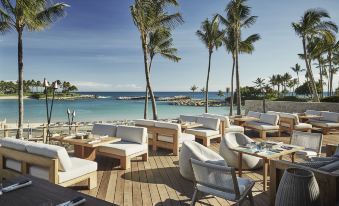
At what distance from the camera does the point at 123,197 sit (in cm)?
409

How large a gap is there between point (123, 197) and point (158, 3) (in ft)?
35.6

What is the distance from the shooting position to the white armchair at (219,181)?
9.87 ft

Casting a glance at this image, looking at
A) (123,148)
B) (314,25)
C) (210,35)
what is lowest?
(123,148)

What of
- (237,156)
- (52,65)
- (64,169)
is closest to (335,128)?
(237,156)

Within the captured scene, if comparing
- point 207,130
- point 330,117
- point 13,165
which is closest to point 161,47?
point 207,130

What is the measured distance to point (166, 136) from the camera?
284 inches

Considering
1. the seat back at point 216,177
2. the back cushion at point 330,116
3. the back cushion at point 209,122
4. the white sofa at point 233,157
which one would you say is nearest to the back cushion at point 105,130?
the white sofa at point 233,157

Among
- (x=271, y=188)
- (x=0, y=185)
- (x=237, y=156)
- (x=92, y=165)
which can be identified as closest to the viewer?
(x=0, y=185)

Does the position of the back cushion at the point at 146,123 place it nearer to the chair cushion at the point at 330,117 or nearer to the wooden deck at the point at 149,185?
the wooden deck at the point at 149,185

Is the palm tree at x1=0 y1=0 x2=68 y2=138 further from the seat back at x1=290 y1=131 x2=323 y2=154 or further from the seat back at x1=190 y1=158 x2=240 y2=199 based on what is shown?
the seat back at x1=290 y1=131 x2=323 y2=154

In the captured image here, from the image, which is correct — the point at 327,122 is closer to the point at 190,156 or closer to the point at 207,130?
the point at 207,130

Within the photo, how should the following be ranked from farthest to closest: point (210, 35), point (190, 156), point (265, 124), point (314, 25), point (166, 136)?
point (210, 35) < point (314, 25) < point (265, 124) < point (166, 136) < point (190, 156)

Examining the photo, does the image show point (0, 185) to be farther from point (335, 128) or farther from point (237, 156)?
point (335, 128)

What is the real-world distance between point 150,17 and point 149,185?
9.59 metres
